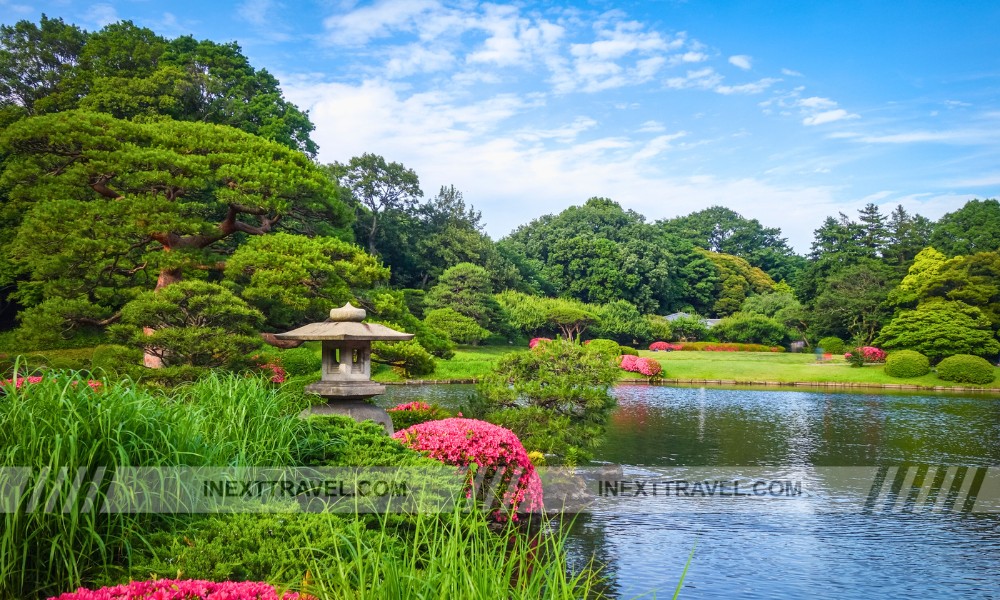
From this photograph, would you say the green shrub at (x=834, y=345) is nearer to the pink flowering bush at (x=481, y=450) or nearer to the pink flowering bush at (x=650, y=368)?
the pink flowering bush at (x=650, y=368)

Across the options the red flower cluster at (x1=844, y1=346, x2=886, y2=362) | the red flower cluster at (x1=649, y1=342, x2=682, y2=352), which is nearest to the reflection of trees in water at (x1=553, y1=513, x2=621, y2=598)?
the red flower cluster at (x1=844, y1=346, x2=886, y2=362)

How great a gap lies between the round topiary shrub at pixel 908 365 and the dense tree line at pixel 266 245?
1471 millimetres

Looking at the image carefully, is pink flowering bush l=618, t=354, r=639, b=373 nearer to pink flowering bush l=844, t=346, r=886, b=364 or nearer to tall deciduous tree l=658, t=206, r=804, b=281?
pink flowering bush l=844, t=346, r=886, b=364

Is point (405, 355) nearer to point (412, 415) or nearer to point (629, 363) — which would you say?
point (412, 415)

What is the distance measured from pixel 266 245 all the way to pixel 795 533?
976cm

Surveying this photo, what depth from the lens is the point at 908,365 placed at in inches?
1152

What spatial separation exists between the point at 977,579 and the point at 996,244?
42483 mm

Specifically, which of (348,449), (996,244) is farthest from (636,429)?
(996,244)

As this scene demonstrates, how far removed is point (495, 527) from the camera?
7594mm

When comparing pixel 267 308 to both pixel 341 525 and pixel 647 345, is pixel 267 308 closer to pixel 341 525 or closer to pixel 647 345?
pixel 341 525

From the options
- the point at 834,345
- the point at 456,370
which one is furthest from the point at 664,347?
the point at 456,370

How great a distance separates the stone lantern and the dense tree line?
3.57m

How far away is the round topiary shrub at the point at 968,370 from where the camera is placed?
28.0 m

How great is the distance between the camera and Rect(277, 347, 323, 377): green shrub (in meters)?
21.8
